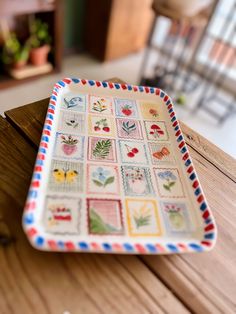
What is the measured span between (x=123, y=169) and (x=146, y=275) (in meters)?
0.18

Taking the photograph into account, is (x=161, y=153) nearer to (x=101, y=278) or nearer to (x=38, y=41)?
(x=101, y=278)

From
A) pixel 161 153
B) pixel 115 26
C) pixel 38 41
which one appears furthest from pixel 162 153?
pixel 115 26

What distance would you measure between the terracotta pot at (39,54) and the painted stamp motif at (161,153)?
1.41 metres

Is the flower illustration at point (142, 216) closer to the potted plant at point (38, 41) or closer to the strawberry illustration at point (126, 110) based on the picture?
the strawberry illustration at point (126, 110)

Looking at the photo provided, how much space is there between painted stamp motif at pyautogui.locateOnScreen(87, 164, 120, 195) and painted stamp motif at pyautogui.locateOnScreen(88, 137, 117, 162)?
0.07 feet

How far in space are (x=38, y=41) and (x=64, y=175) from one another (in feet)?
5.08

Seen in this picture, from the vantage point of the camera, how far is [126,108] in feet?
2.05

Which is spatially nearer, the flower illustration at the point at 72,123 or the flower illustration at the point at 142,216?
the flower illustration at the point at 142,216

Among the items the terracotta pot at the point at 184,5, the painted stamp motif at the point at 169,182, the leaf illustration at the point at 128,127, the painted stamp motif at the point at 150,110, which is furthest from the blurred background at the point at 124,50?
the painted stamp motif at the point at 169,182

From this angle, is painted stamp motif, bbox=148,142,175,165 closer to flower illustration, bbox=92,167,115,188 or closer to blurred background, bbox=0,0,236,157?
flower illustration, bbox=92,167,115,188

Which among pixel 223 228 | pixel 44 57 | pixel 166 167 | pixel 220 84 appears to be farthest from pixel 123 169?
A: pixel 220 84

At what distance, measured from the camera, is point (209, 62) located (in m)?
2.16

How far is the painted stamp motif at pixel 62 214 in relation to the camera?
0.37 metres

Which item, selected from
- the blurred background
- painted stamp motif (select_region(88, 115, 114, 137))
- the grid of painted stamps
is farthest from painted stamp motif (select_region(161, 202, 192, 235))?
the blurred background
